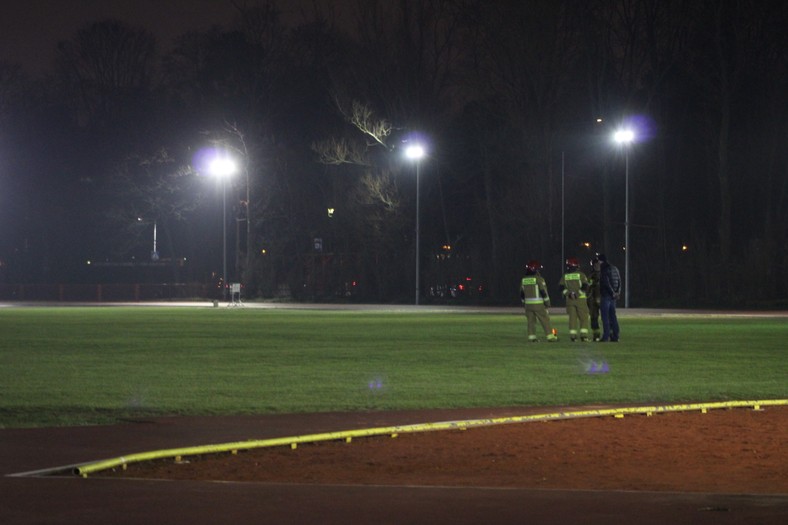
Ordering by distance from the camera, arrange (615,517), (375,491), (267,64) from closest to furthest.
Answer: (615,517), (375,491), (267,64)

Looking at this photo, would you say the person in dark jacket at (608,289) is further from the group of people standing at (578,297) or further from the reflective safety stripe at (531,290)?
the reflective safety stripe at (531,290)

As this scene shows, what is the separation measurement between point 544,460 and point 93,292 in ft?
262

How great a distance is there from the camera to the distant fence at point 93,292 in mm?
86875

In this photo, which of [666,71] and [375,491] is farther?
[666,71]

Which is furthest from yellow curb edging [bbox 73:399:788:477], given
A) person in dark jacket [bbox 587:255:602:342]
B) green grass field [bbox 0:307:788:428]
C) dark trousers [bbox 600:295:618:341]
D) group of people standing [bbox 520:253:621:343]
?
person in dark jacket [bbox 587:255:602:342]

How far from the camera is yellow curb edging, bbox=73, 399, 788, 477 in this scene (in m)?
11.1

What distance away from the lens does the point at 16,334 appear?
35250 millimetres

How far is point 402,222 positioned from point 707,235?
58.4ft

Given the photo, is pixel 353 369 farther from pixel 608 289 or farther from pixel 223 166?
pixel 223 166

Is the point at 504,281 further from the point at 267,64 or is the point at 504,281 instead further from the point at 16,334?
the point at 16,334

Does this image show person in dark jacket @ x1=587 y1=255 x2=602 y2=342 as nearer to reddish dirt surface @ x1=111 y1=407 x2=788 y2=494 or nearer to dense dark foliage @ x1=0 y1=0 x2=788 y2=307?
reddish dirt surface @ x1=111 y1=407 x2=788 y2=494

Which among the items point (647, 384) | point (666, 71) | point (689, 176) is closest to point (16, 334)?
point (647, 384)

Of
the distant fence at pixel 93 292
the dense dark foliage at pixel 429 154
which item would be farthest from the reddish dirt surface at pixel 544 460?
the distant fence at pixel 93 292

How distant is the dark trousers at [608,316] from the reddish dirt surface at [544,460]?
15.3 metres
